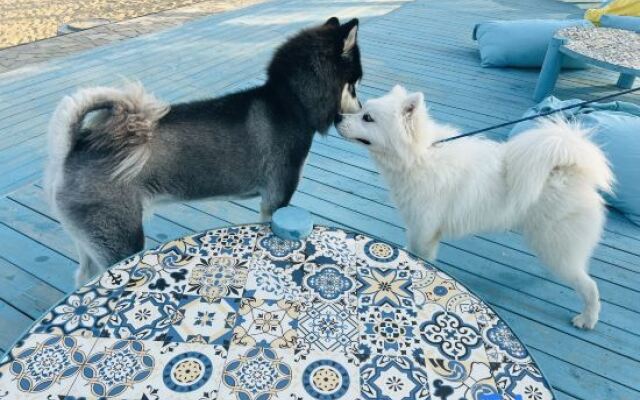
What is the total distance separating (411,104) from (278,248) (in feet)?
2.87

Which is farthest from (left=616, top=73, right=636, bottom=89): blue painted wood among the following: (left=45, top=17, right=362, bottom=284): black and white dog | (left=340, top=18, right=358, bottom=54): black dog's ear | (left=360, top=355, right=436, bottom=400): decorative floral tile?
(left=360, top=355, right=436, bottom=400): decorative floral tile

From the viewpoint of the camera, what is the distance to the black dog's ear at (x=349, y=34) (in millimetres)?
2129

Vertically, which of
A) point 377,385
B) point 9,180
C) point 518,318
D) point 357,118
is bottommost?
point 518,318

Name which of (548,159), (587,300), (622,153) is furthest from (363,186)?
(622,153)

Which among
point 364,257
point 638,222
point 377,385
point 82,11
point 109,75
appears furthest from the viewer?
point 82,11

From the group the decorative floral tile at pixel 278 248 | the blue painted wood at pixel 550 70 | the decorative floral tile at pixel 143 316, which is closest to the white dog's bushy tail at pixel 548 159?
the decorative floral tile at pixel 278 248

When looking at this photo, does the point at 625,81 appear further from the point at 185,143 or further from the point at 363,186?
the point at 185,143

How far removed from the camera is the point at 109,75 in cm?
428

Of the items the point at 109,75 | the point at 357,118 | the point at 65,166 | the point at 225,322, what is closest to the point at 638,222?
the point at 357,118

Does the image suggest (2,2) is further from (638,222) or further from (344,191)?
(638,222)

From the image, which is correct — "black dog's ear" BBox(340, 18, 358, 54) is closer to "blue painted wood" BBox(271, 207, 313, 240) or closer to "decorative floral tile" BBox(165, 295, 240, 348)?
"blue painted wood" BBox(271, 207, 313, 240)

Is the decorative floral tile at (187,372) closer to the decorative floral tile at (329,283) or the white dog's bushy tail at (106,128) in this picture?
the decorative floral tile at (329,283)

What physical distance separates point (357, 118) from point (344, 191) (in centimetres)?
103

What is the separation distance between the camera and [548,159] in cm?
189
